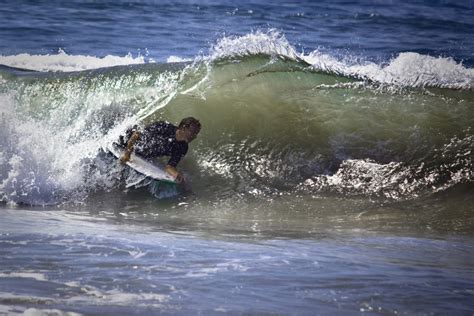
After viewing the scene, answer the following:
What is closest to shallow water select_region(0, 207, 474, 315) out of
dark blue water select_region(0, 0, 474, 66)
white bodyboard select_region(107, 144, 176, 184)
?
white bodyboard select_region(107, 144, 176, 184)

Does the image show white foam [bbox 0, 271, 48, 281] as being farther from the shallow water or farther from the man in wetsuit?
the man in wetsuit

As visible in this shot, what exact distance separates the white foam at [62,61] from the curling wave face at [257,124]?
4.69 m

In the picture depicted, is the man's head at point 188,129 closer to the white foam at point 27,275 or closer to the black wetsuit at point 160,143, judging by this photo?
the black wetsuit at point 160,143

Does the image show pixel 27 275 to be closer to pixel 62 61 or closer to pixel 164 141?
pixel 164 141

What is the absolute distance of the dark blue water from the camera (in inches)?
742

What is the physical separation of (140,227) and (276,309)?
294 cm

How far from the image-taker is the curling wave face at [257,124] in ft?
29.4

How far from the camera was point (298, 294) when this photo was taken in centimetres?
459

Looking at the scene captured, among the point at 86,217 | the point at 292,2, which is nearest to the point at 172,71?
the point at 86,217

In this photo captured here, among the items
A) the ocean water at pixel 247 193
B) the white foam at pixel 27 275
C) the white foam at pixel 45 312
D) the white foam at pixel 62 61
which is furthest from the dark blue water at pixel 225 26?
the white foam at pixel 45 312

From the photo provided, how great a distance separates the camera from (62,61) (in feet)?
54.6

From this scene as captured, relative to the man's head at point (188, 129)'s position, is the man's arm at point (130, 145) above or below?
below

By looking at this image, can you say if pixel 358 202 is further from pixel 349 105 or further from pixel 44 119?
pixel 44 119

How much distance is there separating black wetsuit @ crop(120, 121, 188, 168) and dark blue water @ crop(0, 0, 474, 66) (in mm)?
8698
